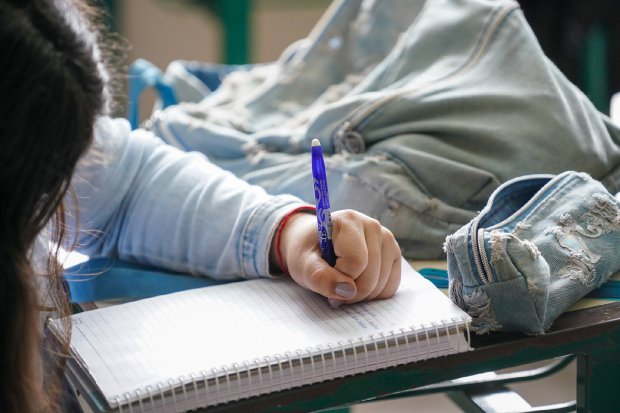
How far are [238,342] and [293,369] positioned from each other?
0.17 feet

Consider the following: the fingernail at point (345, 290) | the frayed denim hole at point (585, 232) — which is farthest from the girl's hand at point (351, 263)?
the frayed denim hole at point (585, 232)

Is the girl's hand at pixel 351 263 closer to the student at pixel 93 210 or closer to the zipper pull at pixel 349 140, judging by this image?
the student at pixel 93 210

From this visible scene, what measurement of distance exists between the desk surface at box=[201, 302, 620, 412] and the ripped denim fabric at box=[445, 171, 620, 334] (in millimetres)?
14

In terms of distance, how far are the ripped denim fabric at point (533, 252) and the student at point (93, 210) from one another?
0.07 meters

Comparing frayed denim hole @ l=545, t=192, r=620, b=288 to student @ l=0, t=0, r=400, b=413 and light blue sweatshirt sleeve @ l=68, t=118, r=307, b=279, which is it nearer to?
student @ l=0, t=0, r=400, b=413

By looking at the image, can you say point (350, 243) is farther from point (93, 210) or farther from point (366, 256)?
point (93, 210)

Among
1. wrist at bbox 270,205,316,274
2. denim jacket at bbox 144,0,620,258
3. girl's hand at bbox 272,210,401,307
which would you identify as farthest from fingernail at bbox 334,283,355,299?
denim jacket at bbox 144,0,620,258

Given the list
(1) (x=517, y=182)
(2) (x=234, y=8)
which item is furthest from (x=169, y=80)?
(2) (x=234, y=8)

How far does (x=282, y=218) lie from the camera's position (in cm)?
81

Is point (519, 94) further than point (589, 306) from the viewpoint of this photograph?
Yes

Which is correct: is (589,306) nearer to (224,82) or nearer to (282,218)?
(282,218)

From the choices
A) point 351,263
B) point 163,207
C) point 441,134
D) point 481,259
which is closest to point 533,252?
point 481,259

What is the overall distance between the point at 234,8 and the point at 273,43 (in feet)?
1.58

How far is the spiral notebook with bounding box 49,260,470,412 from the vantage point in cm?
60
